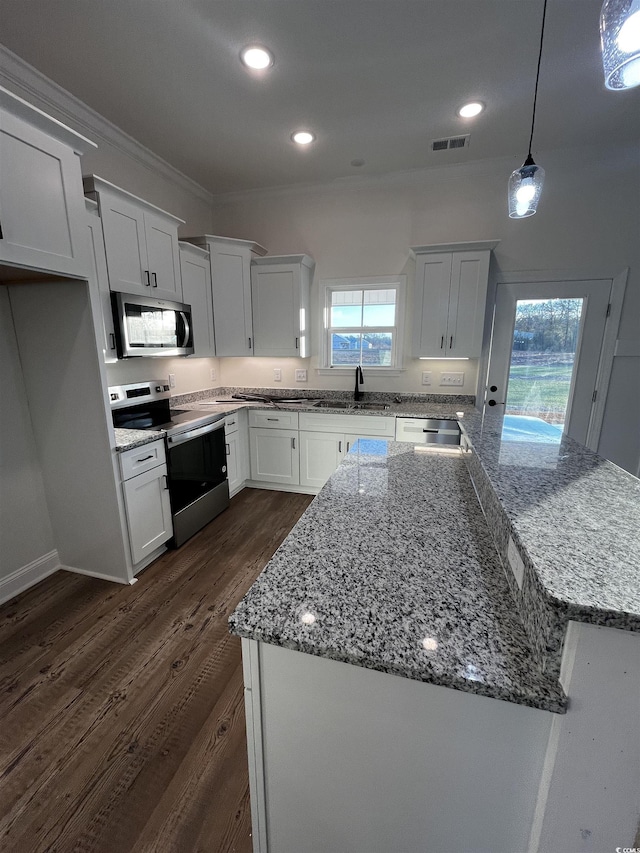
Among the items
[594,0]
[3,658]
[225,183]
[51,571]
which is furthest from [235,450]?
[594,0]

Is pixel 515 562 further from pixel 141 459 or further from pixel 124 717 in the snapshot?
pixel 141 459

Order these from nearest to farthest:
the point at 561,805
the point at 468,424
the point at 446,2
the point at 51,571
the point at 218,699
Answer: the point at 561,805, the point at 218,699, the point at 446,2, the point at 468,424, the point at 51,571

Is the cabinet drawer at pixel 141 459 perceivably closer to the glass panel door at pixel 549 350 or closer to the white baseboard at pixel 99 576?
the white baseboard at pixel 99 576

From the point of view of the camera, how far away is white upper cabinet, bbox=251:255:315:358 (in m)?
3.37

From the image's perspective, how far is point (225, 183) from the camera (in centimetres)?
338

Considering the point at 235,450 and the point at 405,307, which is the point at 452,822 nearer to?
the point at 235,450

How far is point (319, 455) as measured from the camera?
3354 mm

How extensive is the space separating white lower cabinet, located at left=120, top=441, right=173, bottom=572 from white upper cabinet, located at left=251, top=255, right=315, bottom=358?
163cm

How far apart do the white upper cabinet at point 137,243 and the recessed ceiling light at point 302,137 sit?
1087 mm

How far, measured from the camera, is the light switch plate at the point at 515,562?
0.73m

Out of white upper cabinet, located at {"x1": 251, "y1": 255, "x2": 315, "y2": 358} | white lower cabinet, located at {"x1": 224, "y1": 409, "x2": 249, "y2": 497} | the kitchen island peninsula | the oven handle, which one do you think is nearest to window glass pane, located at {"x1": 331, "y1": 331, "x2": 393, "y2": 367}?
white upper cabinet, located at {"x1": 251, "y1": 255, "x2": 315, "y2": 358}

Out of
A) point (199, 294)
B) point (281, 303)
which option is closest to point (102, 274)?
point (199, 294)

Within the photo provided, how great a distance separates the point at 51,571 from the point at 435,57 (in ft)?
12.6

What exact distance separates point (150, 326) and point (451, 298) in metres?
2.45
